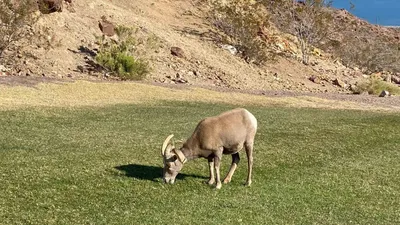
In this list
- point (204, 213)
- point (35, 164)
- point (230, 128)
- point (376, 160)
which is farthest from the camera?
point (376, 160)

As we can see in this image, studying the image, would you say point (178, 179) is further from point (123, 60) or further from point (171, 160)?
point (123, 60)

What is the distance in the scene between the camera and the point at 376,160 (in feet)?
50.1

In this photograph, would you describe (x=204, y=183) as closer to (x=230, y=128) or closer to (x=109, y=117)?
(x=230, y=128)

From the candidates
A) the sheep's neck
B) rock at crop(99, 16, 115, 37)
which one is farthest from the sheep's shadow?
rock at crop(99, 16, 115, 37)

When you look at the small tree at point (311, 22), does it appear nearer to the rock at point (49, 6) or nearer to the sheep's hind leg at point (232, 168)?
the rock at point (49, 6)

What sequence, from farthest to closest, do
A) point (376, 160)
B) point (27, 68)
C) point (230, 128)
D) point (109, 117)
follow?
point (27, 68)
point (109, 117)
point (376, 160)
point (230, 128)

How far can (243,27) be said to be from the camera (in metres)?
44.4

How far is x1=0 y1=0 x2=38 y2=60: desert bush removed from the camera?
30641 mm

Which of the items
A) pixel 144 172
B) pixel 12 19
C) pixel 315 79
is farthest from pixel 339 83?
pixel 144 172

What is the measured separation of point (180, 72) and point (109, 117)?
54.6 ft

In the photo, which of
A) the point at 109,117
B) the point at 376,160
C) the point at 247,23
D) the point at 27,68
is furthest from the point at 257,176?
the point at 247,23

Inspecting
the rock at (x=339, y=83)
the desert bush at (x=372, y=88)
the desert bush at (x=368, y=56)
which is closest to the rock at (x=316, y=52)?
the desert bush at (x=368, y=56)

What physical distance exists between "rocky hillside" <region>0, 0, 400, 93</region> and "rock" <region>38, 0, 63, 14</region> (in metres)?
0.33

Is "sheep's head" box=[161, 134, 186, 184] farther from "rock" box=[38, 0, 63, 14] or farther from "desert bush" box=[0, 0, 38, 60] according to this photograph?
"rock" box=[38, 0, 63, 14]
